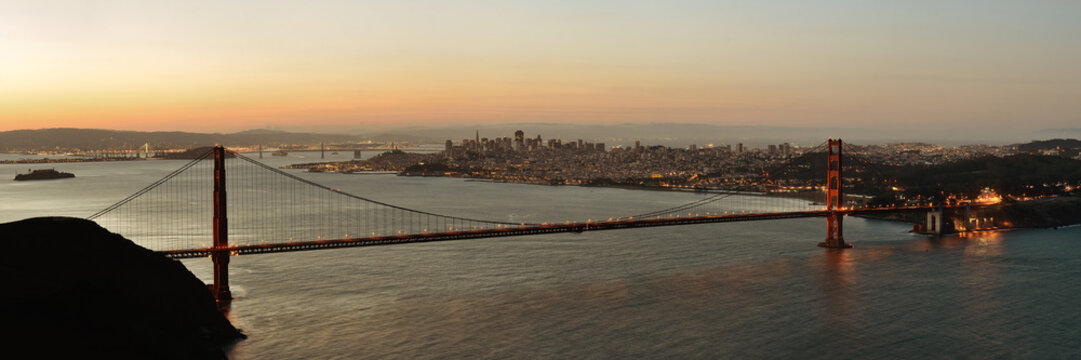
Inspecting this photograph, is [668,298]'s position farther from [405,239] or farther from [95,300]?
[95,300]

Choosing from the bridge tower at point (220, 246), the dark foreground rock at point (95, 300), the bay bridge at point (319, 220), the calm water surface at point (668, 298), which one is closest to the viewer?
the dark foreground rock at point (95, 300)

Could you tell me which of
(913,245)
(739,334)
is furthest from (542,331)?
(913,245)

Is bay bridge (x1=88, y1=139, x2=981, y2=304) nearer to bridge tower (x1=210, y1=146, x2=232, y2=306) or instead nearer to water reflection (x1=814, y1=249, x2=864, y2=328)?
bridge tower (x1=210, y1=146, x2=232, y2=306)

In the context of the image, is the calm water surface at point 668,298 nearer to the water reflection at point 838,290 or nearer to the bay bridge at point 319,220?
the water reflection at point 838,290

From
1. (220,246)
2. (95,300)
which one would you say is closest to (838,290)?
(220,246)

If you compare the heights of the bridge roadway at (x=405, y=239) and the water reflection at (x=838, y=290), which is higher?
the bridge roadway at (x=405, y=239)

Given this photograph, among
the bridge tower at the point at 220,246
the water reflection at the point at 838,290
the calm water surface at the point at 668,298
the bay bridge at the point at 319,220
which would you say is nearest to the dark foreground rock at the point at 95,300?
the calm water surface at the point at 668,298

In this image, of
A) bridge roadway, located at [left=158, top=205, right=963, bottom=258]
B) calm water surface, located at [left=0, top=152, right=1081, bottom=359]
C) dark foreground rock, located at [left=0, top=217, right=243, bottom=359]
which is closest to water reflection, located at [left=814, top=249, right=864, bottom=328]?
calm water surface, located at [left=0, top=152, right=1081, bottom=359]
